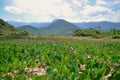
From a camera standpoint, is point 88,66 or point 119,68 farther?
point 88,66

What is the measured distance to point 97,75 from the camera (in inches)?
220

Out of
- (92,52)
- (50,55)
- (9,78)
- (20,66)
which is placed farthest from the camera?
(92,52)

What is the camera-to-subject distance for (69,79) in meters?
5.01

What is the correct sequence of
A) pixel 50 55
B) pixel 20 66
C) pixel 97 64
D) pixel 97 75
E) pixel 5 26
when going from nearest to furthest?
pixel 97 75, pixel 97 64, pixel 20 66, pixel 50 55, pixel 5 26

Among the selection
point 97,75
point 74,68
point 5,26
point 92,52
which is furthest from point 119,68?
point 5,26

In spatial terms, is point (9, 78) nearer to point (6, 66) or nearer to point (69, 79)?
point (69, 79)

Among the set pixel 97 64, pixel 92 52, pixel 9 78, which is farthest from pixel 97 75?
pixel 92 52

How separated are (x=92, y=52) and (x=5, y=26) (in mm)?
60295

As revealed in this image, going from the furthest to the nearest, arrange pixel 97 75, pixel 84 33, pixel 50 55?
pixel 84 33
pixel 50 55
pixel 97 75

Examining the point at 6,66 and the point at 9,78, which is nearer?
the point at 9,78

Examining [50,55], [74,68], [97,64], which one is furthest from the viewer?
[50,55]

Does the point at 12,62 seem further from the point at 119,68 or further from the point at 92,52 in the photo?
the point at 92,52

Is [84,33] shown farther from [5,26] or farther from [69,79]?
[69,79]

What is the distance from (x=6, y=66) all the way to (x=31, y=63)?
143 centimetres
